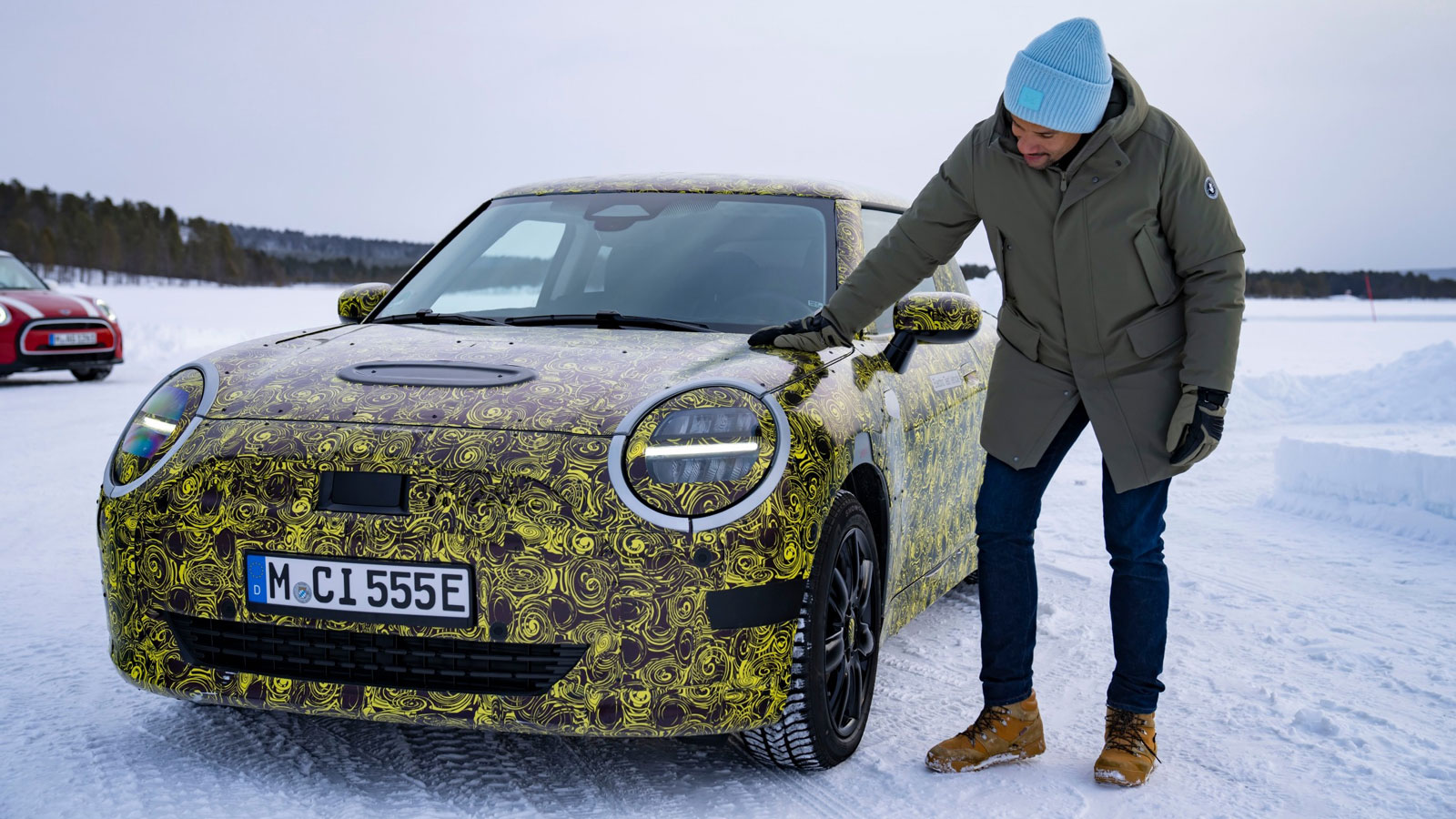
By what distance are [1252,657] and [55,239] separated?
372 feet

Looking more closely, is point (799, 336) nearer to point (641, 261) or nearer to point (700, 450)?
point (700, 450)

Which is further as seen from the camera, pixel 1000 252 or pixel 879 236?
pixel 879 236

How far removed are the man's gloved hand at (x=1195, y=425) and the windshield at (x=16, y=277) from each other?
13.8 m

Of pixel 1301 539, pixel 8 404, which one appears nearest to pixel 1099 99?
pixel 1301 539

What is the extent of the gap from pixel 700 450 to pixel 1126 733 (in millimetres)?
1286

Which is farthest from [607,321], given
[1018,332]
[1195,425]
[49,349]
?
[49,349]

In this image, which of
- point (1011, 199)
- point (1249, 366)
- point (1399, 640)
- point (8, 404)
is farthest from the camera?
point (1249, 366)

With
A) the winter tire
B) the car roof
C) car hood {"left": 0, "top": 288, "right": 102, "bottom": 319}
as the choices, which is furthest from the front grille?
the winter tire

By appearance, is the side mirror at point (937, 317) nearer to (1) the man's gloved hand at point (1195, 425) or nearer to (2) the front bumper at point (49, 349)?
(1) the man's gloved hand at point (1195, 425)

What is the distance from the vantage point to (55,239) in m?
102

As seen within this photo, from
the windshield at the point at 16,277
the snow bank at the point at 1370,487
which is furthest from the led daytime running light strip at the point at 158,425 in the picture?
the windshield at the point at 16,277

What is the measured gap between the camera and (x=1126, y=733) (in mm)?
3020

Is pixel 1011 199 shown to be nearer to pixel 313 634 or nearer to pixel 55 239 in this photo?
pixel 313 634

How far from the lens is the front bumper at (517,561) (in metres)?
2.48
